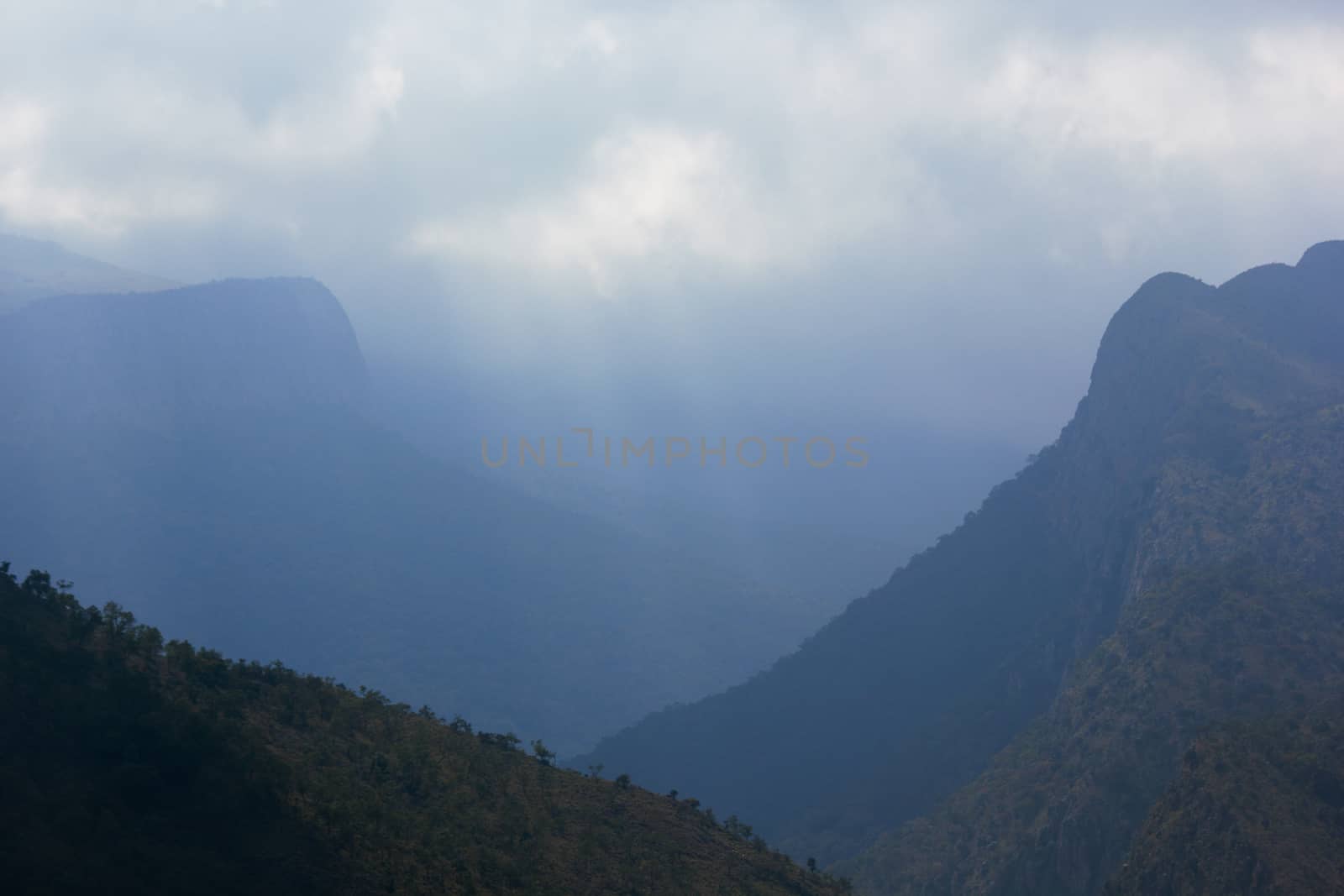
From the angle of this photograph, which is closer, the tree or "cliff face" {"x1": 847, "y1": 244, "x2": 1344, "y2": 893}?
the tree

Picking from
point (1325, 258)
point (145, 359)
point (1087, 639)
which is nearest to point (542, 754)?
point (1087, 639)

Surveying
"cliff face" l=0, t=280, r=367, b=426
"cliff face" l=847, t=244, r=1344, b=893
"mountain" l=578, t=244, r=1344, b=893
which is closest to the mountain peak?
"mountain" l=578, t=244, r=1344, b=893

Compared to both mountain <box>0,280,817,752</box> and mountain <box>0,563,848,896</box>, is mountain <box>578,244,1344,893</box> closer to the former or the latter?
mountain <box>0,563,848,896</box>

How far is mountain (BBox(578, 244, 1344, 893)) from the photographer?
205ft

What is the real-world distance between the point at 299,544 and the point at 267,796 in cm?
13769

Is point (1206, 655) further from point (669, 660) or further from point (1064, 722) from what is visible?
point (669, 660)

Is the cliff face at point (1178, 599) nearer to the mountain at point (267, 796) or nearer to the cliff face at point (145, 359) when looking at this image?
the mountain at point (267, 796)

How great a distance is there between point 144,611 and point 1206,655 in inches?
4586

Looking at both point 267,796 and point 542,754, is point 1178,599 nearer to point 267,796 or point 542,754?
point 542,754

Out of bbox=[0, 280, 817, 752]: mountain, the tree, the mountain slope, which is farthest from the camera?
bbox=[0, 280, 817, 752]: mountain

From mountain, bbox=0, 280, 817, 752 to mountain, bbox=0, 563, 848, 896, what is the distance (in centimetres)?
9769

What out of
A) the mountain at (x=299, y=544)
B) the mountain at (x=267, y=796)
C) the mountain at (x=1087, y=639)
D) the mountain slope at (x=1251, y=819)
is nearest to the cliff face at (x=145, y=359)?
the mountain at (x=299, y=544)

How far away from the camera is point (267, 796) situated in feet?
86.2

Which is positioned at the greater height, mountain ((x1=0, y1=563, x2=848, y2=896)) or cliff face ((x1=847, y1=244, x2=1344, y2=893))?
cliff face ((x1=847, y1=244, x2=1344, y2=893))
